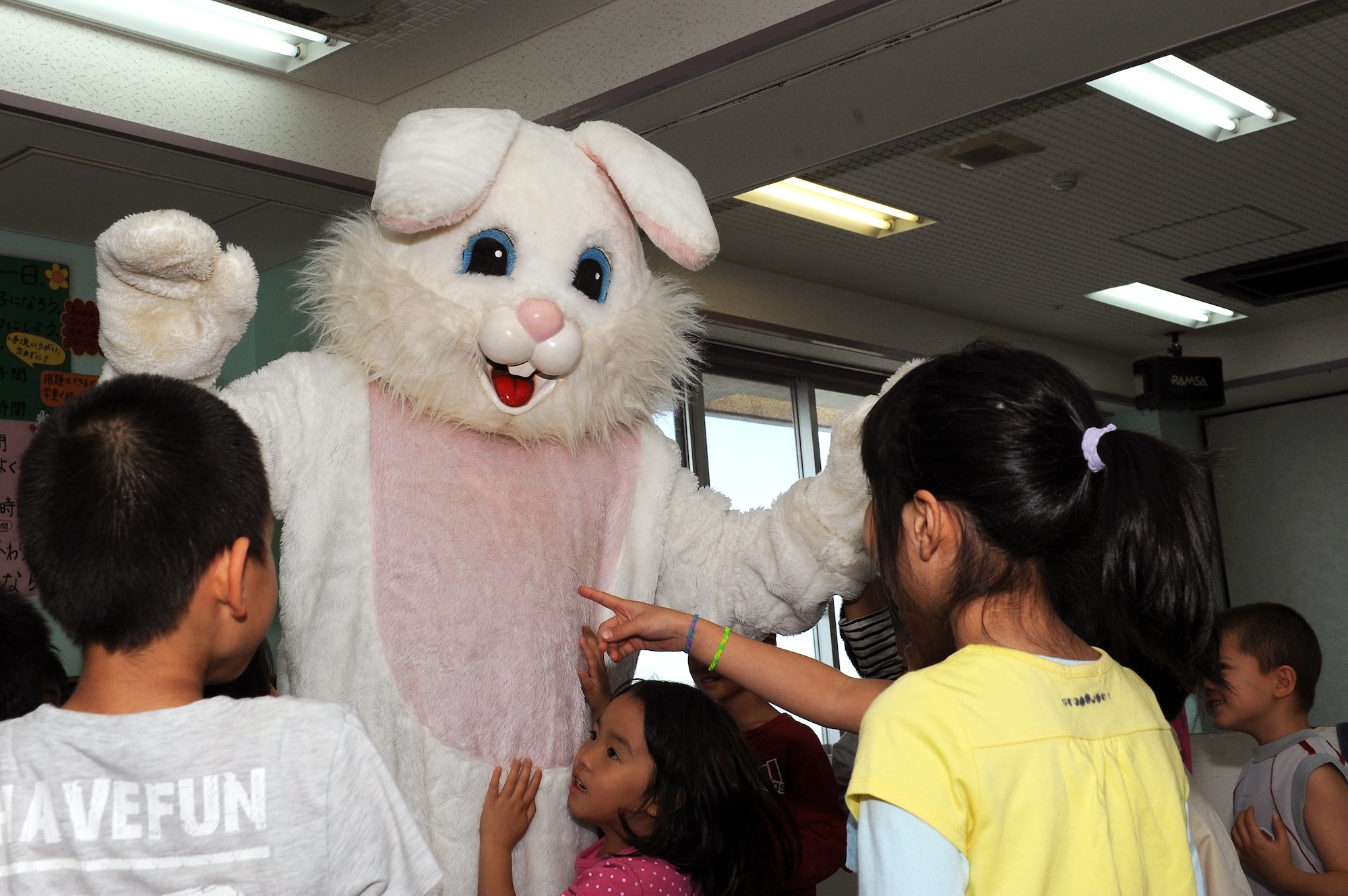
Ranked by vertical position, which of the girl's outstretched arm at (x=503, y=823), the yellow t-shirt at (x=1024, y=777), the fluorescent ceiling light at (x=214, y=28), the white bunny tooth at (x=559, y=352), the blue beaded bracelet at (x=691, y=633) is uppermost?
the fluorescent ceiling light at (x=214, y=28)

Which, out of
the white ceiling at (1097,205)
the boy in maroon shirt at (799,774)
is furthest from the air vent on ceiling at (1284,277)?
the boy in maroon shirt at (799,774)

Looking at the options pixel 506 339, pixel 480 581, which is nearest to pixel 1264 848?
pixel 480 581

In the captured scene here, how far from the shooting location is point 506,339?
52.8 inches

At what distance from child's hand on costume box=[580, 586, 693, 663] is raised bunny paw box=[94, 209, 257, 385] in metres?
0.50

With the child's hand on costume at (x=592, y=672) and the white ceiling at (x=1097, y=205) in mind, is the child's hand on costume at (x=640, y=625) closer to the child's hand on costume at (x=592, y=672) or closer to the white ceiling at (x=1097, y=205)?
the child's hand on costume at (x=592, y=672)

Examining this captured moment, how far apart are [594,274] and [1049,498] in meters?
0.66

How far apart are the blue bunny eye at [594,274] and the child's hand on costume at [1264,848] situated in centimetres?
142

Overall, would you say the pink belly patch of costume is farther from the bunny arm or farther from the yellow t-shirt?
the yellow t-shirt

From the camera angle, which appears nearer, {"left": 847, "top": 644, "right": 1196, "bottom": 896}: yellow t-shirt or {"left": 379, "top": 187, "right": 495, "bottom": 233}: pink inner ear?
{"left": 847, "top": 644, "right": 1196, "bottom": 896}: yellow t-shirt

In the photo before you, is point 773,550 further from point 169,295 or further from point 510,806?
point 169,295

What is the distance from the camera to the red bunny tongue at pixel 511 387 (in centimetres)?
142

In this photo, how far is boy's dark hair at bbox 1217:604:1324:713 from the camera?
233 cm

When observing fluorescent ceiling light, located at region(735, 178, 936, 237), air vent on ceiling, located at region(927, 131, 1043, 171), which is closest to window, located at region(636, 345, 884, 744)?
fluorescent ceiling light, located at region(735, 178, 936, 237)

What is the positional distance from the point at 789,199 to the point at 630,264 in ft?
6.69
